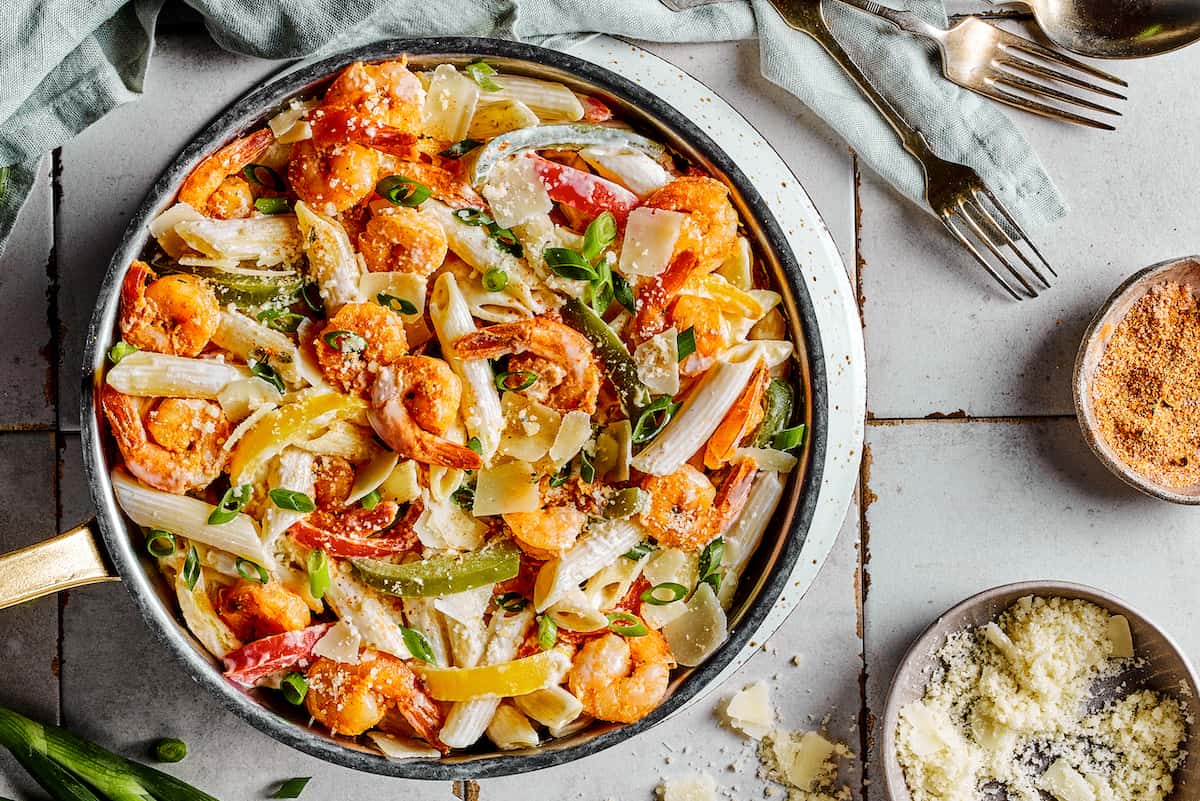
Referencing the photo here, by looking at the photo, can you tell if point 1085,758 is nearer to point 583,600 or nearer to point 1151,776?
point 1151,776

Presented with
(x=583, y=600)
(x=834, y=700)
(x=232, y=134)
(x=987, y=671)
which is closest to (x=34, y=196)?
(x=232, y=134)

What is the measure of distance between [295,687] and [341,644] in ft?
0.39

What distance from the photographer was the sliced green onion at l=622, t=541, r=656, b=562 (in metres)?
2.06

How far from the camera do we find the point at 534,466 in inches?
79.2

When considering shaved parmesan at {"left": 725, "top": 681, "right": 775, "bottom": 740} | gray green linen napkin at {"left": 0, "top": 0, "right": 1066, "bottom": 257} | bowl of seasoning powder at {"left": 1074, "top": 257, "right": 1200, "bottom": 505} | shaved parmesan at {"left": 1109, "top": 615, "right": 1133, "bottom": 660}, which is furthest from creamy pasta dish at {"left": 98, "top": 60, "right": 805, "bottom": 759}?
shaved parmesan at {"left": 1109, "top": 615, "right": 1133, "bottom": 660}

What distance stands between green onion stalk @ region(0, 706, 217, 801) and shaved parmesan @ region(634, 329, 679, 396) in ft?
4.48

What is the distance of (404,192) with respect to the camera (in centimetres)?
198

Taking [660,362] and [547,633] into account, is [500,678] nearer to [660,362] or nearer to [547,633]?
[547,633]

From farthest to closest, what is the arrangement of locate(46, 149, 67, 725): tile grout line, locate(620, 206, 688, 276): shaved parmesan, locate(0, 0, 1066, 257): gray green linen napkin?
locate(46, 149, 67, 725): tile grout line, locate(0, 0, 1066, 257): gray green linen napkin, locate(620, 206, 688, 276): shaved parmesan

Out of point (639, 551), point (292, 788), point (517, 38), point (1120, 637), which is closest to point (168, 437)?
point (639, 551)

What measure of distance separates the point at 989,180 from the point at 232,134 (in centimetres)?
166

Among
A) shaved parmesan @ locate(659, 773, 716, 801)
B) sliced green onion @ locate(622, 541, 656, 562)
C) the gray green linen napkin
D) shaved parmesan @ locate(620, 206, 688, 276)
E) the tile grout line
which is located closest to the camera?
shaved parmesan @ locate(620, 206, 688, 276)

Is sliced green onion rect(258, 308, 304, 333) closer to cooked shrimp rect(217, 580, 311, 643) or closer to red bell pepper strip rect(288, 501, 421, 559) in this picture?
red bell pepper strip rect(288, 501, 421, 559)

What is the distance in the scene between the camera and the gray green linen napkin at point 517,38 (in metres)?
2.21
